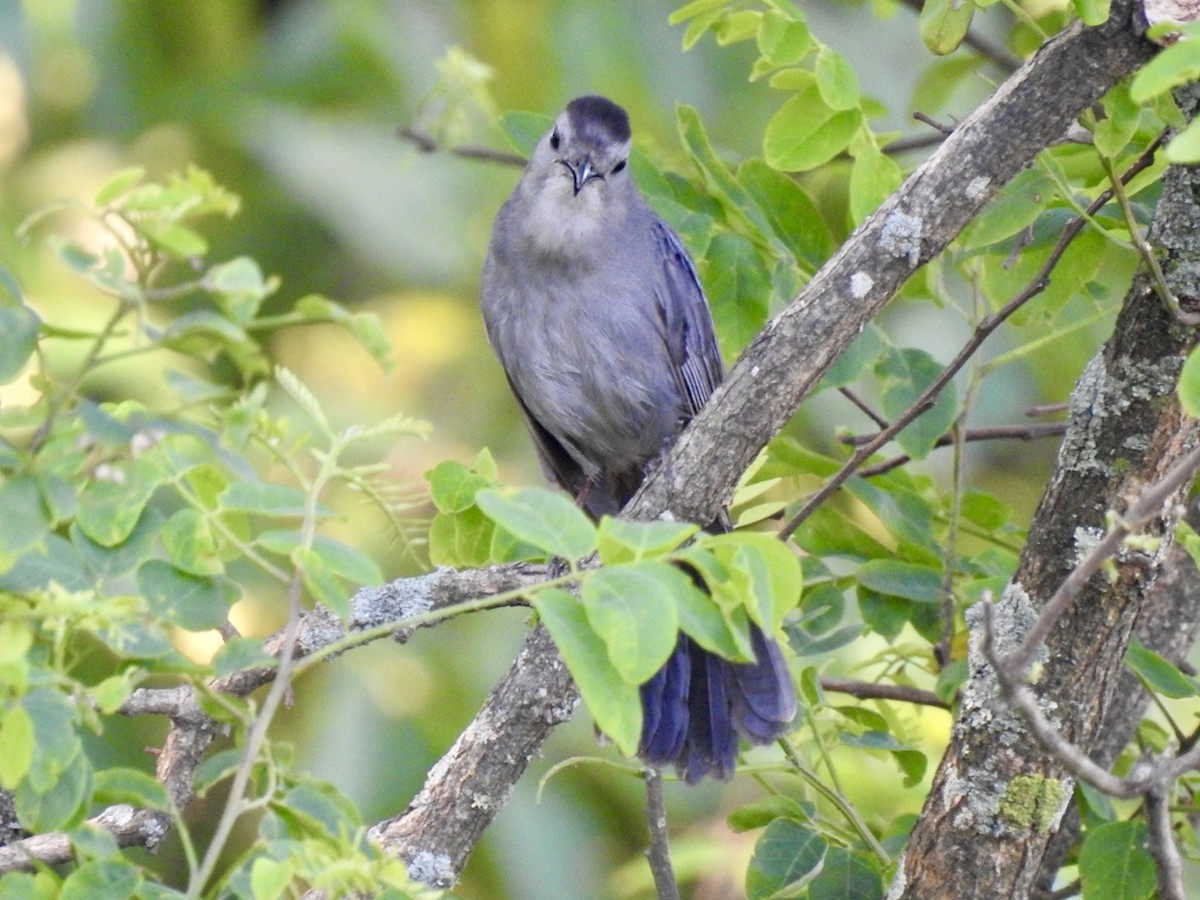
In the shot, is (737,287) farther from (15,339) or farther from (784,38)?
(15,339)

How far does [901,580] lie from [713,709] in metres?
0.40

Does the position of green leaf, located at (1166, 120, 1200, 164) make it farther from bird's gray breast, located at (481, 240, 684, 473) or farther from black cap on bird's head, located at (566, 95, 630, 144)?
bird's gray breast, located at (481, 240, 684, 473)

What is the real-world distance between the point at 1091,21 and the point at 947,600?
977 millimetres

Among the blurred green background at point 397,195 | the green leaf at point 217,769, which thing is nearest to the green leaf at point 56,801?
the green leaf at point 217,769

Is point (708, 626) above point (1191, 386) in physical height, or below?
below

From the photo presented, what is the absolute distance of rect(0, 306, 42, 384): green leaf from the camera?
3.94 ft

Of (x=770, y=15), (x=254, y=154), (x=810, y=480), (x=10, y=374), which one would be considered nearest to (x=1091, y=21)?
(x=770, y=15)

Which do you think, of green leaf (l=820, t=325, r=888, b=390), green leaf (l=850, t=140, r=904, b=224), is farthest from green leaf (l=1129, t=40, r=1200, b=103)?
green leaf (l=820, t=325, r=888, b=390)

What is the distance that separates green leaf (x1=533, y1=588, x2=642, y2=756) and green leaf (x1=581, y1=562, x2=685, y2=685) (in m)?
0.02

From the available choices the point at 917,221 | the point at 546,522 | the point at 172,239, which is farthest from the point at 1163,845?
the point at 172,239

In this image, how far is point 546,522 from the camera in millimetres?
1353

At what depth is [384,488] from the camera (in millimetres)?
1559

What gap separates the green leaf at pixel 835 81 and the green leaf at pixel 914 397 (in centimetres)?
50

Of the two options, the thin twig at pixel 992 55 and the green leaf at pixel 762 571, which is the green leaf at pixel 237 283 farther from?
the thin twig at pixel 992 55
